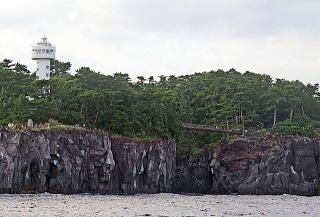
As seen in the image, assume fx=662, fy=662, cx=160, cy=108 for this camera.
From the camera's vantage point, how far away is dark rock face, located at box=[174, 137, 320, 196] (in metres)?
93.7

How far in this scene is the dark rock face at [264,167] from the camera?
3688 inches

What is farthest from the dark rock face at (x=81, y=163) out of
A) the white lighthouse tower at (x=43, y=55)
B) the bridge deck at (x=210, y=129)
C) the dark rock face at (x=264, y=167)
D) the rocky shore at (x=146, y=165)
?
the white lighthouse tower at (x=43, y=55)

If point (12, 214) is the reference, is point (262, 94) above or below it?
above

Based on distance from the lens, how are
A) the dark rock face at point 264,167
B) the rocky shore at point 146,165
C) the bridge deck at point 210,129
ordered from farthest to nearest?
the bridge deck at point 210,129
the dark rock face at point 264,167
the rocky shore at point 146,165

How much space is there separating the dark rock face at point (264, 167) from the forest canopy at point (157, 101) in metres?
6.79

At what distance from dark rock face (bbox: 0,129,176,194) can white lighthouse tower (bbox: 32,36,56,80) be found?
27.3m

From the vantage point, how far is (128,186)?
3344 inches

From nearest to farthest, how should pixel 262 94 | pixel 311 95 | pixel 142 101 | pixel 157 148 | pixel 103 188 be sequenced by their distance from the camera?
pixel 103 188 < pixel 157 148 < pixel 142 101 < pixel 262 94 < pixel 311 95

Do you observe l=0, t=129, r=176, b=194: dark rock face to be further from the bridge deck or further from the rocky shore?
the bridge deck

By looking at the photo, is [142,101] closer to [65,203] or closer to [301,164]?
[301,164]

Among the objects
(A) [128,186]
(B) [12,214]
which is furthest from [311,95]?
(B) [12,214]

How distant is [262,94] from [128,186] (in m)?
42.1

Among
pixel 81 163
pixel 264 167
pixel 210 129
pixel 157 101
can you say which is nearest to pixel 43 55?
pixel 157 101

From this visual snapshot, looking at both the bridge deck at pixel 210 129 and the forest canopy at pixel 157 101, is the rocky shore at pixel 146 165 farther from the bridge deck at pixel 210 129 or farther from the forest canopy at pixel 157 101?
the forest canopy at pixel 157 101
